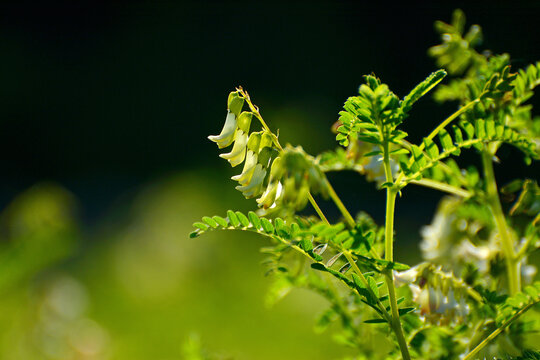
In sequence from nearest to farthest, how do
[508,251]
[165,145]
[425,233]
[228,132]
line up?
[228,132] → [508,251] → [425,233] → [165,145]

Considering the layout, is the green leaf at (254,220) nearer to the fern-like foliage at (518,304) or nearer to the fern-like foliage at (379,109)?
the fern-like foliage at (379,109)

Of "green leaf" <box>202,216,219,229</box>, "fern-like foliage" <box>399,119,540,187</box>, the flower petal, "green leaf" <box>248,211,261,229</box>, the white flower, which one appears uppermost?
the white flower

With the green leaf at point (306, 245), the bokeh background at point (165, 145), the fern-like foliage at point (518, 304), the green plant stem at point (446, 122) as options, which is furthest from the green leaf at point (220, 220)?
the bokeh background at point (165, 145)

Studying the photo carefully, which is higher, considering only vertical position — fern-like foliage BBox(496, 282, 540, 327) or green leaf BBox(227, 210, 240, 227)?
green leaf BBox(227, 210, 240, 227)

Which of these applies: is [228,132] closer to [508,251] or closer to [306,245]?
[306,245]

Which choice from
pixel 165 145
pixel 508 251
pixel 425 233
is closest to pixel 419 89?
pixel 508 251

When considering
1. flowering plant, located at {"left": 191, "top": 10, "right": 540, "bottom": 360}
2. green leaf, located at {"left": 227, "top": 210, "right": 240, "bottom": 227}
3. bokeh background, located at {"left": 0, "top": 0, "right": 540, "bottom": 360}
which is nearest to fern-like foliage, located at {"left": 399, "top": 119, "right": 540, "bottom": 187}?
flowering plant, located at {"left": 191, "top": 10, "right": 540, "bottom": 360}

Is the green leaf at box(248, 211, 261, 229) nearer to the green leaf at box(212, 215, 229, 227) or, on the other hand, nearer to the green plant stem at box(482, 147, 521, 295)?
the green leaf at box(212, 215, 229, 227)
